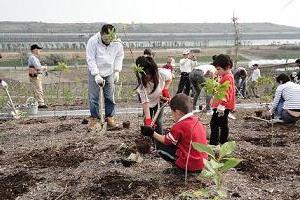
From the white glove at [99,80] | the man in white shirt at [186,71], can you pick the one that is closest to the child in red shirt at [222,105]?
the white glove at [99,80]

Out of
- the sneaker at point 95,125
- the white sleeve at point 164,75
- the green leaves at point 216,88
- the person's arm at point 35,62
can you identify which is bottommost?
the sneaker at point 95,125

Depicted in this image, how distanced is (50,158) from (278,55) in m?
37.7

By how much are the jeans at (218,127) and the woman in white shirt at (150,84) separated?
70 cm

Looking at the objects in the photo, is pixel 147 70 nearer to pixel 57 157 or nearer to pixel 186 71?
pixel 57 157

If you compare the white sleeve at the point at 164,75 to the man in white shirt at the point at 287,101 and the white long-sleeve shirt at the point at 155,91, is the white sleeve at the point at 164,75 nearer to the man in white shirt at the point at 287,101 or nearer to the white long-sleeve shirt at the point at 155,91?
the white long-sleeve shirt at the point at 155,91

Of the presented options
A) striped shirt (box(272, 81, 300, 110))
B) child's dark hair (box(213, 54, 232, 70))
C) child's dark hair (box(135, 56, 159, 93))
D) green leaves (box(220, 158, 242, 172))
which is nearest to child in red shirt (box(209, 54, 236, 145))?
child's dark hair (box(213, 54, 232, 70))

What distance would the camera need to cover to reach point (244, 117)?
27.0 ft

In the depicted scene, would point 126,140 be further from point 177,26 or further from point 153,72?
point 177,26

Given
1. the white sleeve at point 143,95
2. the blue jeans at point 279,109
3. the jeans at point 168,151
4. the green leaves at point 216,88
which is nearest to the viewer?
the green leaves at point 216,88

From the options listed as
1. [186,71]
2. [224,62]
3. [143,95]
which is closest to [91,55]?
[143,95]

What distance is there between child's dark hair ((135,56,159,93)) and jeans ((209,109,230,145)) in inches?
38.7

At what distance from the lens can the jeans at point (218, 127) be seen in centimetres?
566

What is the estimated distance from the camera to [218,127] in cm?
571

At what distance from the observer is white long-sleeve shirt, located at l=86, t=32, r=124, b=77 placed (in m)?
6.45
